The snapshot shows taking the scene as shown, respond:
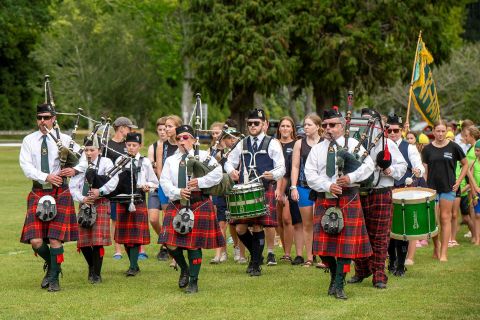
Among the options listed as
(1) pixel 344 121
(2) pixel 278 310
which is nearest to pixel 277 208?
(1) pixel 344 121

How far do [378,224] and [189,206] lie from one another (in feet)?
6.16

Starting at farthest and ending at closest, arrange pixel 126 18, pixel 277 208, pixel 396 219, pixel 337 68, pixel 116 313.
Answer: pixel 126 18
pixel 337 68
pixel 277 208
pixel 396 219
pixel 116 313

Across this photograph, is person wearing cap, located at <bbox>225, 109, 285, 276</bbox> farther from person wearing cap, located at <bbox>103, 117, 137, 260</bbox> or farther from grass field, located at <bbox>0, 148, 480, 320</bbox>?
person wearing cap, located at <bbox>103, 117, 137, 260</bbox>

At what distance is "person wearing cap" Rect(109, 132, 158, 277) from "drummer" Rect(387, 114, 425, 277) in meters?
2.64

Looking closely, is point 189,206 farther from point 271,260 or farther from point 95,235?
point 271,260

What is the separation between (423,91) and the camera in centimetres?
1540

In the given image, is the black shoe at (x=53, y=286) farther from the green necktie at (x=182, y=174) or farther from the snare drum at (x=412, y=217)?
the snare drum at (x=412, y=217)

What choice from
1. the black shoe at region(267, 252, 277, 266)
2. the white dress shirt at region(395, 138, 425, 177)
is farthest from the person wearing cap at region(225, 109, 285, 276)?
the white dress shirt at region(395, 138, 425, 177)

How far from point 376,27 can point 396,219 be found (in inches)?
1035

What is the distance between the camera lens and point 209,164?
1001cm

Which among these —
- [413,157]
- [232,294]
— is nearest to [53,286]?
[232,294]

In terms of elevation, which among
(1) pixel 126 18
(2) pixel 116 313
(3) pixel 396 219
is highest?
(1) pixel 126 18

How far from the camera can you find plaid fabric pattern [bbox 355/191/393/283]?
404 inches

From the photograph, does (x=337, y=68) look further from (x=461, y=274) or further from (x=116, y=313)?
(x=116, y=313)
